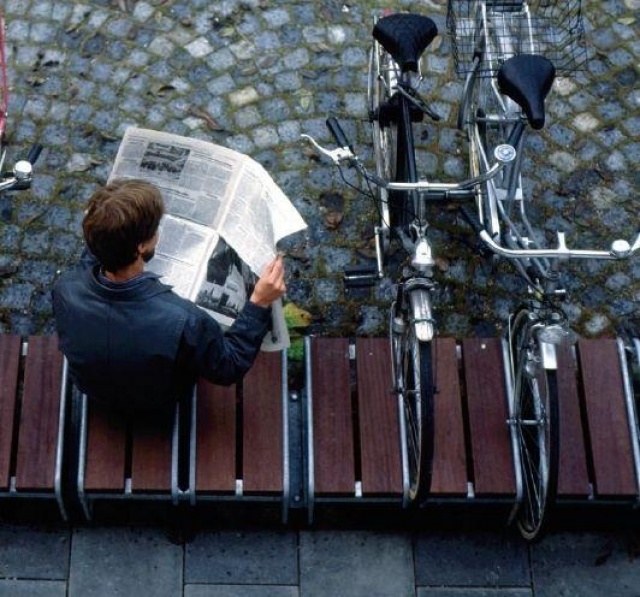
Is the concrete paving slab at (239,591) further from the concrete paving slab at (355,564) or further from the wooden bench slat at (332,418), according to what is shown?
the wooden bench slat at (332,418)

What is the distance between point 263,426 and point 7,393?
1.02 meters

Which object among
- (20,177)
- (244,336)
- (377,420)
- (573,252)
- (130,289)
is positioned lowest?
(377,420)

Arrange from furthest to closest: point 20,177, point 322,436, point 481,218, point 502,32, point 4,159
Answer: point 4,159, point 481,218, point 502,32, point 322,436, point 20,177

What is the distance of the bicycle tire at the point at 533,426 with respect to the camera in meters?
3.90

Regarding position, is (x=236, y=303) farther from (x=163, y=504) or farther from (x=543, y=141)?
(x=543, y=141)

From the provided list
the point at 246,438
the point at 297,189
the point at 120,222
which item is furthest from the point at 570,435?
the point at 120,222

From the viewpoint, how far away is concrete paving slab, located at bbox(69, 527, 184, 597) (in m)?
4.45

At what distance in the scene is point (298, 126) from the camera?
5453 millimetres

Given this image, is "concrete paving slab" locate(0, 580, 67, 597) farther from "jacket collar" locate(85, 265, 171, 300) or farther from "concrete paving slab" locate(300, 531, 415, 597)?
"jacket collar" locate(85, 265, 171, 300)

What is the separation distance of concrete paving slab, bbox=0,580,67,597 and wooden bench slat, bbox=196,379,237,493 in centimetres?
73

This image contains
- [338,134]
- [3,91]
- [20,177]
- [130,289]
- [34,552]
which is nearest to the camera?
[130,289]

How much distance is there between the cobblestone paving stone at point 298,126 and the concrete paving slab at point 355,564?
92cm

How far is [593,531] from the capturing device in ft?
15.1

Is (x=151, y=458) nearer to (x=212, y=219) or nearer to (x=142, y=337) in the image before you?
(x=142, y=337)
